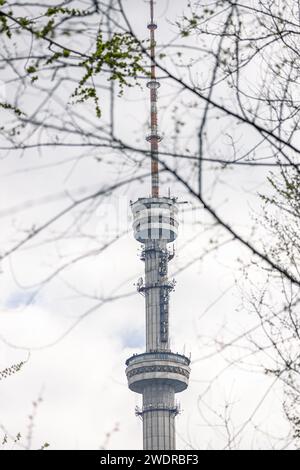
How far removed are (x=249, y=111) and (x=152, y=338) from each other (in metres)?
96.9

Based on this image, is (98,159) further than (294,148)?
No

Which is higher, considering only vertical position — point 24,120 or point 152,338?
point 152,338

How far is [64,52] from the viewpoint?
249 inches

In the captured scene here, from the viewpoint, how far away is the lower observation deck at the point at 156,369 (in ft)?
325

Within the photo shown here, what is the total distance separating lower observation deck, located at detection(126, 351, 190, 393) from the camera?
325ft

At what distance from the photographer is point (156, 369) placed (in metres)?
99.3

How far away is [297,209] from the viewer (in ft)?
32.9

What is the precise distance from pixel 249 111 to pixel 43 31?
198 centimetres

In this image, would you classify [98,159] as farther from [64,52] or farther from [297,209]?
[297,209]
